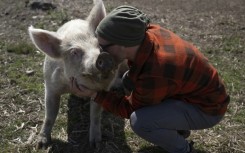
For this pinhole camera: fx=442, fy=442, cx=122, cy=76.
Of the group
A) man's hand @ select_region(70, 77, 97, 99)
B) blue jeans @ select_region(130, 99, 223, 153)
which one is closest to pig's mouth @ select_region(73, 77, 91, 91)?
man's hand @ select_region(70, 77, 97, 99)

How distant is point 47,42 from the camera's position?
3.62 metres

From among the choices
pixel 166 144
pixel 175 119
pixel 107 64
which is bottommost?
pixel 166 144

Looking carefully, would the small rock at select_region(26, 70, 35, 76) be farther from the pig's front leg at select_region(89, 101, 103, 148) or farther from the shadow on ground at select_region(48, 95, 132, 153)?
the pig's front leg at select_region(89, 101, 103, 148)

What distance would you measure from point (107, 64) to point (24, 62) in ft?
8.40

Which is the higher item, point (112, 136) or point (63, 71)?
point (63, 71)

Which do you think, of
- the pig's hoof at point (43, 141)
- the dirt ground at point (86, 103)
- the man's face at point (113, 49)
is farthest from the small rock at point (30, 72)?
the man's face at point (113, 49)

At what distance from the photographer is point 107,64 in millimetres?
3047

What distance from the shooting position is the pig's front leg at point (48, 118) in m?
3.96

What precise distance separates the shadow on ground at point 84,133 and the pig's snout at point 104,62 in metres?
1.13

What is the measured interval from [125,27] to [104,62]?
0.28 m

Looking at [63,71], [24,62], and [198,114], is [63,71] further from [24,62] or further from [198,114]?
[24,62]

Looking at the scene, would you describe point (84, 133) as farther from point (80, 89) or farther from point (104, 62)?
point (104, 62)

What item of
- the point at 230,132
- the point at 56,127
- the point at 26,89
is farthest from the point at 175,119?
the point at 26,89

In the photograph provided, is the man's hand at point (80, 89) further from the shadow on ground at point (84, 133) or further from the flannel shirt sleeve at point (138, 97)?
the shadow on ground at point (84, 133)
